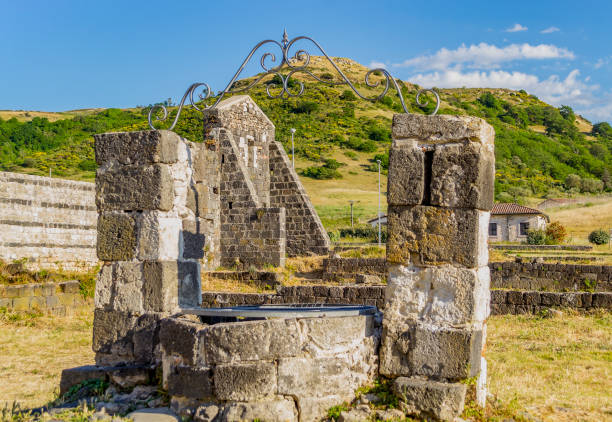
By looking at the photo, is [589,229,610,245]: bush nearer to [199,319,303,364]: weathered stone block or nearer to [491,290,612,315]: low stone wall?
[491,290,612,315]: low stone wall

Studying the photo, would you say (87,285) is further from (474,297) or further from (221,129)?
(474,297)

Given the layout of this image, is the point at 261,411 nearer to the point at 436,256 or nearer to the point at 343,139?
the point at 436,256

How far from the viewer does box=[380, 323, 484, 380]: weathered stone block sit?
5.19 metres

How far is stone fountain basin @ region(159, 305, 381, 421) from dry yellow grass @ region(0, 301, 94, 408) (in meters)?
2.09

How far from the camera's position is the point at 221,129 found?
61.8ft

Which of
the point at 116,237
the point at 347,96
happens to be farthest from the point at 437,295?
the point at 347,96

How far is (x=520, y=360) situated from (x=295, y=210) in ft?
38.9

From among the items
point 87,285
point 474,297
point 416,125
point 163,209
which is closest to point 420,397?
point 474,297

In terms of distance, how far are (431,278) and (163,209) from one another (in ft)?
8.79

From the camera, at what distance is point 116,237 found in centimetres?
642

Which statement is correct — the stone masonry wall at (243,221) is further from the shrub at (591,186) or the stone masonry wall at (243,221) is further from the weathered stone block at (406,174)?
the shrub at (591,186)

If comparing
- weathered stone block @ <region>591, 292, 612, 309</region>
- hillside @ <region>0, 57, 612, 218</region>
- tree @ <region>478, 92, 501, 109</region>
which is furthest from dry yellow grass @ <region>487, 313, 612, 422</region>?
tree @ <region>478, 92, 501, 109</region>

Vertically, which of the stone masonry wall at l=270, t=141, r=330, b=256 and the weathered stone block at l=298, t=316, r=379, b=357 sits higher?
the stone masonry wall at l=270, t=141, r=330, b=256

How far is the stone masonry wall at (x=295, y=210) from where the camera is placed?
19.3 m
